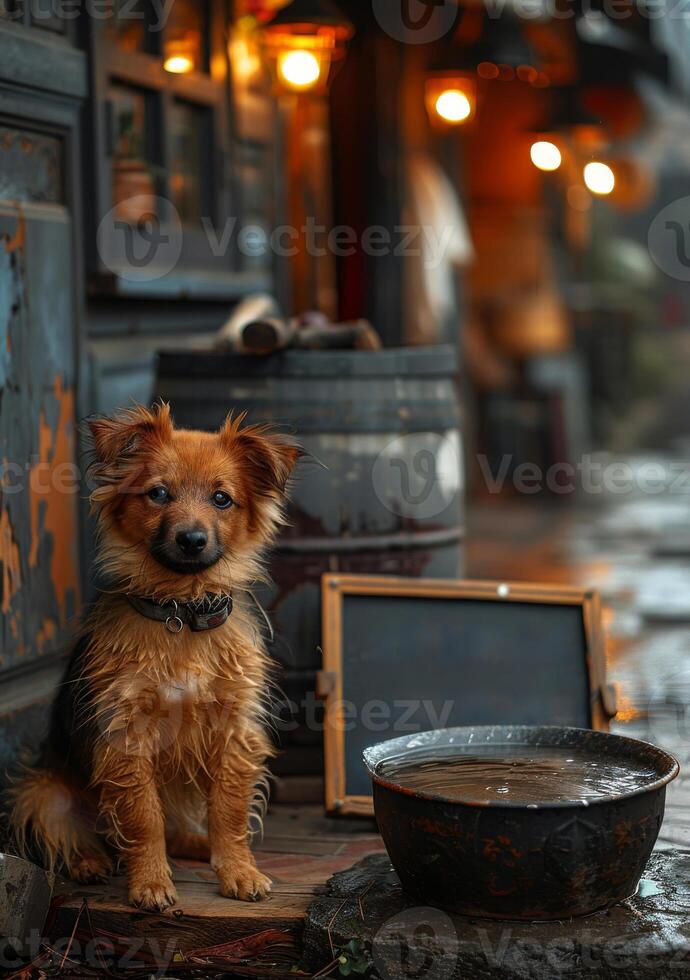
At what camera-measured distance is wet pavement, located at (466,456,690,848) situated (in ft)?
16.7

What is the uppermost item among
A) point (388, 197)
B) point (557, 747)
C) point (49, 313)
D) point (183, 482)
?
point (388, 197)

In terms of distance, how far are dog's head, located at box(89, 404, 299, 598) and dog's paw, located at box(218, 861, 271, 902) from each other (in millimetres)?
719

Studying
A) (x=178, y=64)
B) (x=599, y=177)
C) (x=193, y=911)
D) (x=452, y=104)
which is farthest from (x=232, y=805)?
(x=452, y=104)

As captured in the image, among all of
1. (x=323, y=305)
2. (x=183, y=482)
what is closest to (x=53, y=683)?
(x=183, y=482)

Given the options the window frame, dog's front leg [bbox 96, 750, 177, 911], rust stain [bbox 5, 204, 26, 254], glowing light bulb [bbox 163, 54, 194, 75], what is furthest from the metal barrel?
glowing light bulb [bbox 163, 54, 194, 75]

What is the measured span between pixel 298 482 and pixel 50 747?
44.1 inches

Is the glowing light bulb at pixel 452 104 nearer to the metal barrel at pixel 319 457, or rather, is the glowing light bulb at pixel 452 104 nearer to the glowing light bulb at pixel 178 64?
the glowing light bulb at pixel 178 64

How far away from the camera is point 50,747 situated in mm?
3768

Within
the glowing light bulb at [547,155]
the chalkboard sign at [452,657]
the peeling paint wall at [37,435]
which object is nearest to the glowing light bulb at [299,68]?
the glowing light bulb at [547,155]

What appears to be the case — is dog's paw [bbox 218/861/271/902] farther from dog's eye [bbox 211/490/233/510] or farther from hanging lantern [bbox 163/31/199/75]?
hanging lantern [bbox 163/31/199/75]

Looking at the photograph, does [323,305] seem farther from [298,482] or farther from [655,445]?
[655,445]

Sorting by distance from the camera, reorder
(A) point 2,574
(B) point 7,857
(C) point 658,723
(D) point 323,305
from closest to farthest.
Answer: (B) point 7,857
(A) point 2,574
(C) point 658,723
(D) point 323,305

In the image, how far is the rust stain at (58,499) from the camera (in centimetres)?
427

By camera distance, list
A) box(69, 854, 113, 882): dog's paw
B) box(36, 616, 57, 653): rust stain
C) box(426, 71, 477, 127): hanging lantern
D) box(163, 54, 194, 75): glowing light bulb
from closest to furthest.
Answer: box(69, 854, 113, 882): dog's paw → box(36, 616, 57, 653): rust stain → box(163, 54, 194, 75): glowing light bulb → box(426, 71, 477, 127): hanging lantern
